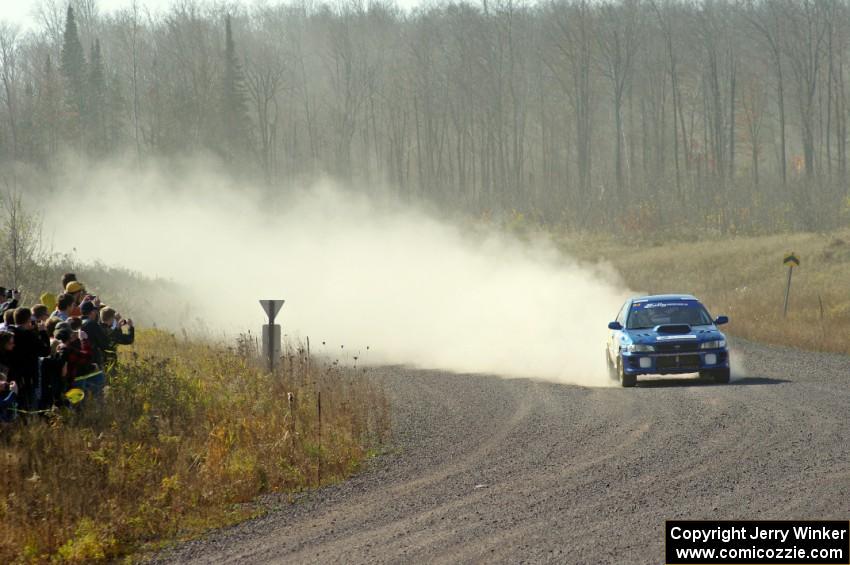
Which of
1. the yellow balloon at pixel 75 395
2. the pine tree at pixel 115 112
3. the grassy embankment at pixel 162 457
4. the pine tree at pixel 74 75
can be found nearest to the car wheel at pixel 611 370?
the grassy embankment at pixel 162 457

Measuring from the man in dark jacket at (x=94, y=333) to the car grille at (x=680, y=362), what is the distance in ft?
34.0

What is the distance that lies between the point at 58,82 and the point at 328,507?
8945 centimetres

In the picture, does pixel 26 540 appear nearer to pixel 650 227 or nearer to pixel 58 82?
pixel 650 227

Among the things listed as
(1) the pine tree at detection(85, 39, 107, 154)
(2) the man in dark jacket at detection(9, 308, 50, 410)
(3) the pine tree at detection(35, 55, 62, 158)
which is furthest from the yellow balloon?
(1) the pine tree at detection(85, 39, 107, 154)

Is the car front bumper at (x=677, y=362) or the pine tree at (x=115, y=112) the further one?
the pine tree at (x=115, y=112)

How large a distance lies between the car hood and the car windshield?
47 centimetres

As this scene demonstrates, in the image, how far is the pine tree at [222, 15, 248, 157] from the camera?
290ft

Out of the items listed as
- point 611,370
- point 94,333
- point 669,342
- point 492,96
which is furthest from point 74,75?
point 94,333

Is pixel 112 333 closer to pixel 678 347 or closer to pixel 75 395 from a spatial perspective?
pixel 75 395

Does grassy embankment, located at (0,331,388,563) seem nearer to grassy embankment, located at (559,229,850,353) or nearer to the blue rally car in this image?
the blue rally car

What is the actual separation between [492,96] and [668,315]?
6803 centimetres

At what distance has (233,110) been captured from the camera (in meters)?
88.5

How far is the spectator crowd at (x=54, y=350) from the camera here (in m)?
12.7

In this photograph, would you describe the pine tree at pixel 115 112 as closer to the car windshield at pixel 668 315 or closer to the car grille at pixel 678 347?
the car windshield at pixel 668 315
